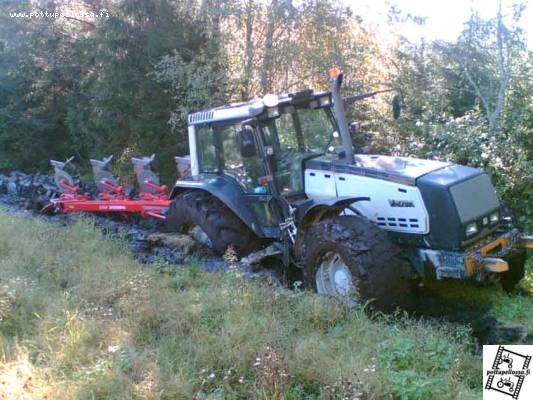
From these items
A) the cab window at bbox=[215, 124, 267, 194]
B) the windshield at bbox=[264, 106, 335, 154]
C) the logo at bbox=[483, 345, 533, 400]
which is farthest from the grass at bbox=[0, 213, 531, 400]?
the windshield at bbox=[264, 106, 335, 154]

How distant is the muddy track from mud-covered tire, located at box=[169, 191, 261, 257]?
0.24m

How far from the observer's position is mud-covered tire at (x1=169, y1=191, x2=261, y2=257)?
22.1 ft

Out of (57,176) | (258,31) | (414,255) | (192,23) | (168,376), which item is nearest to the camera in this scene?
(168,376)

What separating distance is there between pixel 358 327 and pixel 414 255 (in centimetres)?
118

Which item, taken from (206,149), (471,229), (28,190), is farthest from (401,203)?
(28,190)

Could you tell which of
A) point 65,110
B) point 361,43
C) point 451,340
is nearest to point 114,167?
point 65,110

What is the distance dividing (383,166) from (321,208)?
0.80 m

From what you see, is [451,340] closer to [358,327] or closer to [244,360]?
[358,327]

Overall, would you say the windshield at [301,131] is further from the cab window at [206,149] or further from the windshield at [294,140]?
the cab window at [206,149]

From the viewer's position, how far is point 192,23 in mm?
11773

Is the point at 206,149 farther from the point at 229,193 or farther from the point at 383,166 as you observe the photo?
the point at 383,166

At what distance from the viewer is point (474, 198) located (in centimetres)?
→ 528

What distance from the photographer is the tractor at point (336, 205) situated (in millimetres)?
5016

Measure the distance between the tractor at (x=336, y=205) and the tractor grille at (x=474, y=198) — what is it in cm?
1
